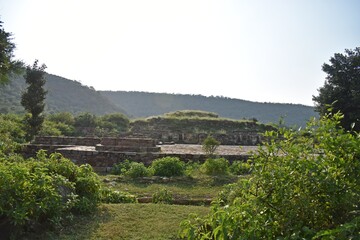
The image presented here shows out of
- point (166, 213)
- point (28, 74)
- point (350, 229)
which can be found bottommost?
point (166, 213)

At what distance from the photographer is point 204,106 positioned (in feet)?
239

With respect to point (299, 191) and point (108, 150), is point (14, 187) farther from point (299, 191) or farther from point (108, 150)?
point (108, 150)

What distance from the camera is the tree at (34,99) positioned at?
757 inches

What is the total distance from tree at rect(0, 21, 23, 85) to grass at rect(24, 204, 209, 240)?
932 centimetres

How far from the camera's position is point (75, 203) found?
4934 millimetres

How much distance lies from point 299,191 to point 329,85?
21984mm

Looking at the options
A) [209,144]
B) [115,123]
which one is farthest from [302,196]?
[115,123]

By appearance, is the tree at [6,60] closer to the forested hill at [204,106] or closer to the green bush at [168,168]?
the green bush at [168,168]

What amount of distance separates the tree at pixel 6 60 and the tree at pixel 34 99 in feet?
19.0

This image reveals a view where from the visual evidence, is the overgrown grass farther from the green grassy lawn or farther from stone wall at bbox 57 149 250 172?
stone wall at bbox 57 149 250 172

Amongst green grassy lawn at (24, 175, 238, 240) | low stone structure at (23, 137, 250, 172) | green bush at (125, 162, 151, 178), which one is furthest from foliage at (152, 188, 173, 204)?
low stone structure at (23, 137, 250, 172)

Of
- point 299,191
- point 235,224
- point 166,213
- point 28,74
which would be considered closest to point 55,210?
point 166,213

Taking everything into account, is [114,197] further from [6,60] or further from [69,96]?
[69,96]

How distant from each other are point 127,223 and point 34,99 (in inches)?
669
